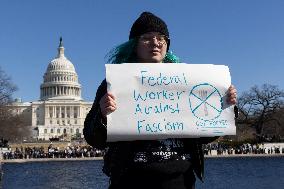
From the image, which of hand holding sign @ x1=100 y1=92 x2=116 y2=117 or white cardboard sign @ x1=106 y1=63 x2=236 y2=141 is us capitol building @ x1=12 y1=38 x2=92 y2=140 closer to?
white cardboard sign @ x1=106 y1=63 x2=236 y2=141

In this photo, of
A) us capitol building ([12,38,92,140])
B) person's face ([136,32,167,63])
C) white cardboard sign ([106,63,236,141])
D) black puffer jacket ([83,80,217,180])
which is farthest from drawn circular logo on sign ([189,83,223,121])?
us capitol building ([12,38,92,140])

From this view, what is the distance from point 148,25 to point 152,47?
0.50ft

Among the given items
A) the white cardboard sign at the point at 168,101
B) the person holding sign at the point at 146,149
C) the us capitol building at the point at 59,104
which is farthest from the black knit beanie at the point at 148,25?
the us capitol building at the point at 59,104

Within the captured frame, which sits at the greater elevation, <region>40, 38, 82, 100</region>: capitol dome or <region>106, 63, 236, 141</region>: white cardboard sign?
<region>40, 38, 82, 100</region>: capitol dome

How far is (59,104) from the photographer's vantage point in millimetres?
146750

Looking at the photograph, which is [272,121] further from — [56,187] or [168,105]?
[168,105]

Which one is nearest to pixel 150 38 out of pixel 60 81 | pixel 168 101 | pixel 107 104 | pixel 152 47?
pixel 152 47

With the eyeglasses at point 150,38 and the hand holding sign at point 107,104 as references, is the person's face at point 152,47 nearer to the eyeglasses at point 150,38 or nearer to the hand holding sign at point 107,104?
the eyeglasses at point 150,38

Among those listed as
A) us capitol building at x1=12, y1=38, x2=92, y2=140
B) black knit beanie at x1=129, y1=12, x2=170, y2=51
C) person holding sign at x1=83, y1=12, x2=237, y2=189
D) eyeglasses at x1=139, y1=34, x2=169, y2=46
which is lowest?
person holding sign at x1=83, y1=12, x2=237, y2=189

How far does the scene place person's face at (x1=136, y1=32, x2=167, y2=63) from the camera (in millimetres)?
3824

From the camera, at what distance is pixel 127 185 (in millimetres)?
3613

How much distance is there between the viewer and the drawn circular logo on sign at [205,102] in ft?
13.0

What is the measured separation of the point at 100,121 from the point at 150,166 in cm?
44

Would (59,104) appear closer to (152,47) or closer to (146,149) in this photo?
(152,47)
